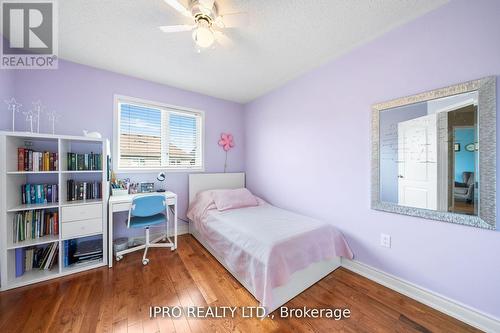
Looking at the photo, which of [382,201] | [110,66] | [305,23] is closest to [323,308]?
[382,201]

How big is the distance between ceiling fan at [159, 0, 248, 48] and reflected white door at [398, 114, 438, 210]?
1.79m

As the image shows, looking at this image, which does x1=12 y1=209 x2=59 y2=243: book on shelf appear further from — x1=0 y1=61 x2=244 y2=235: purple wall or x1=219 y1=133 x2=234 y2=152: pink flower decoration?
x1=219 y1=133 x2=234 y2=152: pink flower decoration

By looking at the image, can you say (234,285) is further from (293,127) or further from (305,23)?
(305,23)

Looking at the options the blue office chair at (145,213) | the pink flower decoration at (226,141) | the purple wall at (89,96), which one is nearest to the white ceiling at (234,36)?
the purple wall at (89,96)

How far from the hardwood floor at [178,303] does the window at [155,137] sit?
4.84 feet

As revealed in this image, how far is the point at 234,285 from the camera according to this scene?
179 cm

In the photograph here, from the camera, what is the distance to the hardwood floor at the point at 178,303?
1333 mm

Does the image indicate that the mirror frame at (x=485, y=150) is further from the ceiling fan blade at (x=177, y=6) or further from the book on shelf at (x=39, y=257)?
the book on shelf at (x=39, y=257)

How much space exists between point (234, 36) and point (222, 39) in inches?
5.1

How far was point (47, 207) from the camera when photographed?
71.0 inches

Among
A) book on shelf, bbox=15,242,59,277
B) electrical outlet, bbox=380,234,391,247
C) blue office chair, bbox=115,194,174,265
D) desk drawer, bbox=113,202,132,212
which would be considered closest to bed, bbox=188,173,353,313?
electrical outlet, bbox=380,234,391,247

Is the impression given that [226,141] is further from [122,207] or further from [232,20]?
[232,20]

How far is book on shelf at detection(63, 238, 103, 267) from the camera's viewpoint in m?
2.00

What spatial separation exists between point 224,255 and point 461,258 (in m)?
2.00
